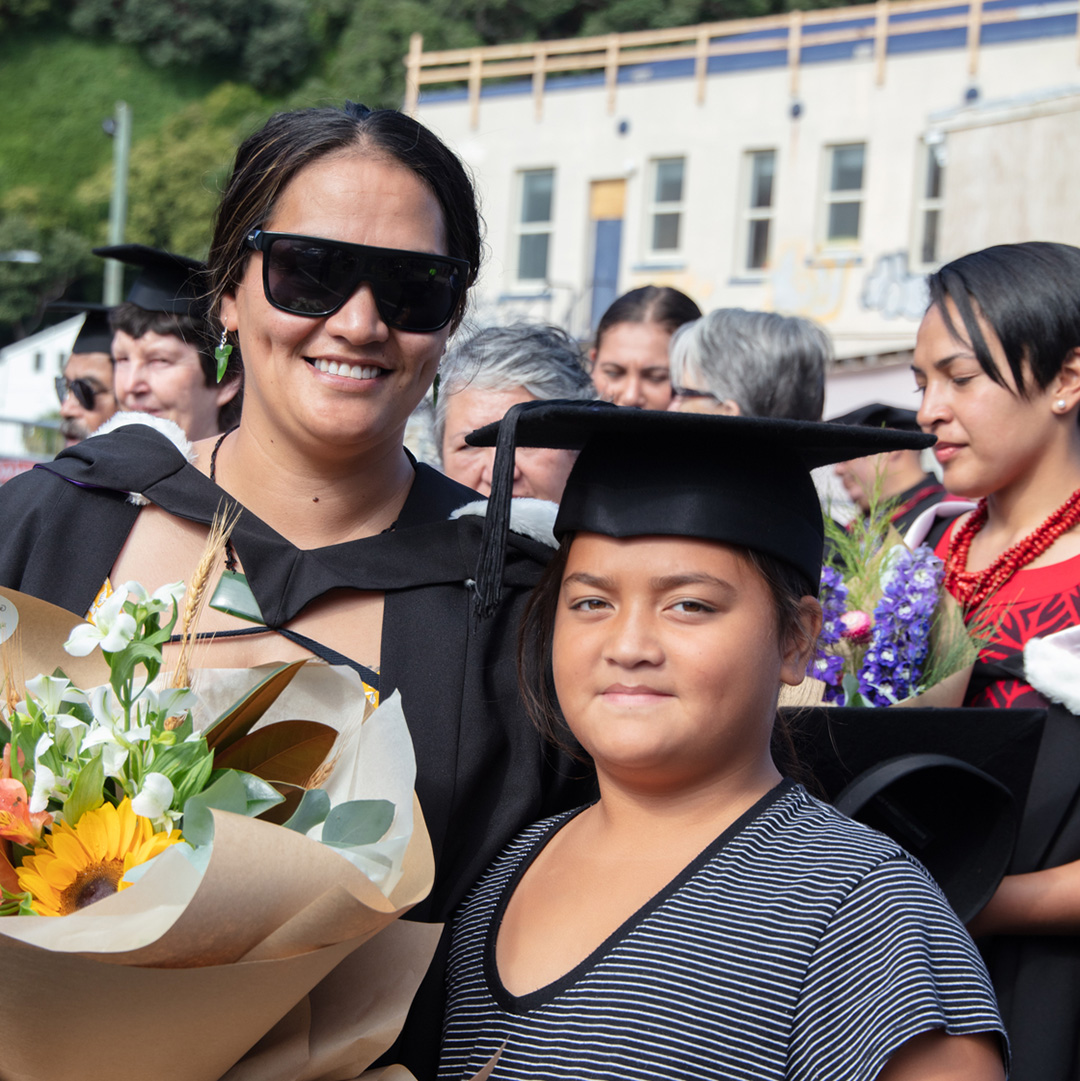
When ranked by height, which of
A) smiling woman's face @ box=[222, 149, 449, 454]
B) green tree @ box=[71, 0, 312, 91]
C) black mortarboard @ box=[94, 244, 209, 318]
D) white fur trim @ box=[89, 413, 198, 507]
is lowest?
white fur trim @ box=[89, 413, 198, 507]

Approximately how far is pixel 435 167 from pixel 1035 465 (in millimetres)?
1435

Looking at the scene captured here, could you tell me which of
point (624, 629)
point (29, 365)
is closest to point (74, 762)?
point (624, 629)

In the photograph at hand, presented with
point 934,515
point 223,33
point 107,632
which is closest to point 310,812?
point 107,632

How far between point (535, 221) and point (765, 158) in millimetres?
4365

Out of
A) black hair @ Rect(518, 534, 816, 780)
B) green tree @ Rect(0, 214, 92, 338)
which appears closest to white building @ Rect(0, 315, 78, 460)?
green tree @ Rect(0, 214, 92, 338)

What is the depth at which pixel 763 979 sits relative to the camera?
5.11ft

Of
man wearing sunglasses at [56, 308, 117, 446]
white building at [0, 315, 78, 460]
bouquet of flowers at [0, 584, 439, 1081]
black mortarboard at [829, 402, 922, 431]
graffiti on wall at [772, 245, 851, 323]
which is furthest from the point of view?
white building at [0, 315, 78, 460]

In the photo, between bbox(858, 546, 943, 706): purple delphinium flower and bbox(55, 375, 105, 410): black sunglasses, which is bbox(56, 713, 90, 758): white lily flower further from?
bbox(55, 375, 105, 410): black sunglasses

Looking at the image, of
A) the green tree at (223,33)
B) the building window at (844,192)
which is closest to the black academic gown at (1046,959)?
the building window at (844,192)

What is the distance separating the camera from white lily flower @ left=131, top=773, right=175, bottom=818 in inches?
53.3

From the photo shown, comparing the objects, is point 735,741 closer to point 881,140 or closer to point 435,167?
point 435,167

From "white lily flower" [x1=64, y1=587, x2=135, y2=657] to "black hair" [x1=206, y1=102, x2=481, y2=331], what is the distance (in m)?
0.86

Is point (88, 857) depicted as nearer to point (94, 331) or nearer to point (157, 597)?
point (157, 597)

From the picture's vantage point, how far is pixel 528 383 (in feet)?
11.4
